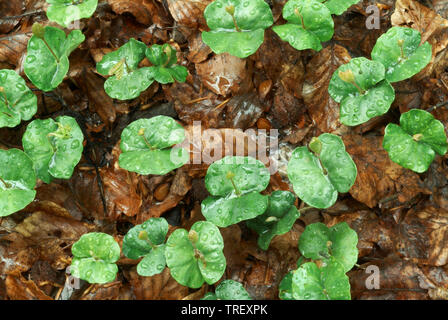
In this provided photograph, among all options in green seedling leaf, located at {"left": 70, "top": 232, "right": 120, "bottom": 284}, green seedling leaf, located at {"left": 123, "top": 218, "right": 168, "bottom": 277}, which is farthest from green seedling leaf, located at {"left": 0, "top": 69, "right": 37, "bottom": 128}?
green seedling leaf, located at {"left": 123, "top": 218, "right": 168, "bottom": 277}

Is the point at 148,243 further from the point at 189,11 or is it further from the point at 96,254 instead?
the point at 189,11

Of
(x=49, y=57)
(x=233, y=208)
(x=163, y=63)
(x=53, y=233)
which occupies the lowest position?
(x=53, y=233)

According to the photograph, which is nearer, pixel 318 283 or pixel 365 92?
pixel 318 283

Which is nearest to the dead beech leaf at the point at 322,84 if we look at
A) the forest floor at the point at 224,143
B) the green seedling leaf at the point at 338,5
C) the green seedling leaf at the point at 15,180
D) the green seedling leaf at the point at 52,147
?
the forest floor at the point at 224,143

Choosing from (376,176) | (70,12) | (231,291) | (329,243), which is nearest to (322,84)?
(376,176)

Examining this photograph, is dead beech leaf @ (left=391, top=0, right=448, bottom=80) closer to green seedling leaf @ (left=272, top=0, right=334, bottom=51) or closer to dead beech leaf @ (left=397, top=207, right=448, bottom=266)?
green seedling leaf @ (left=272, top=0, right=334, bottom=51)
